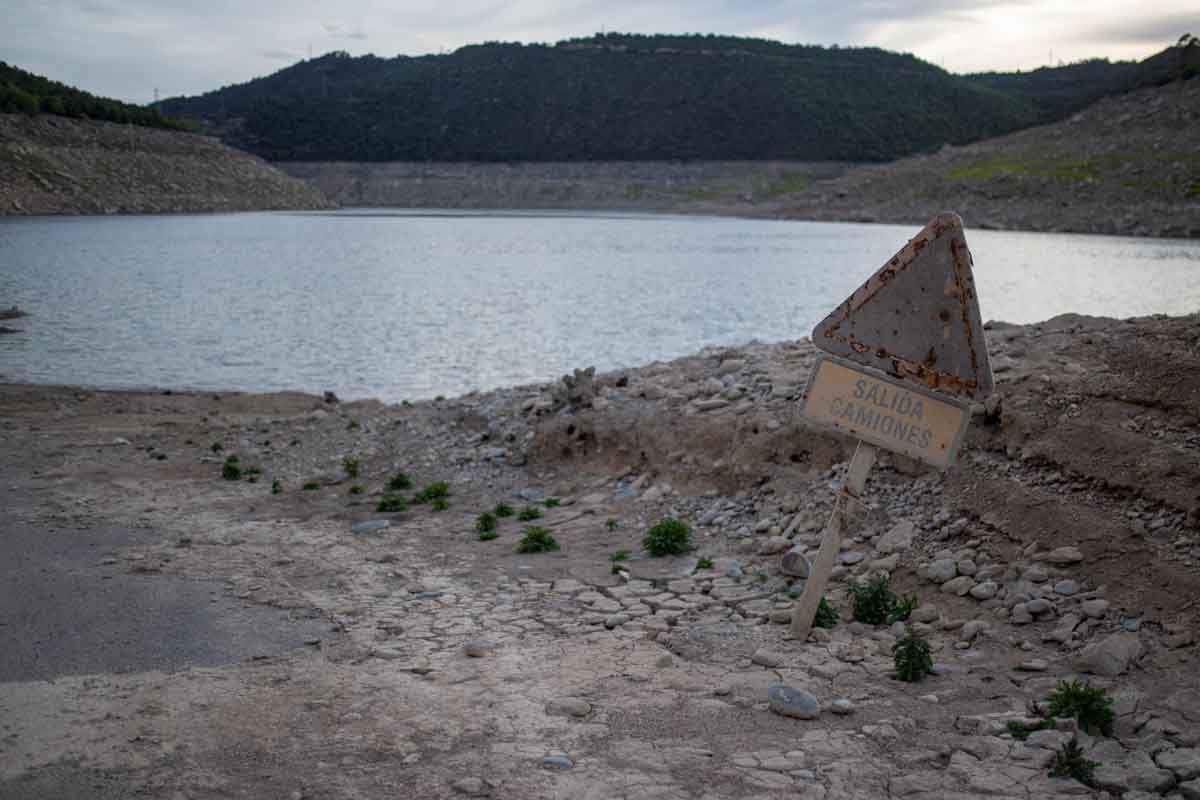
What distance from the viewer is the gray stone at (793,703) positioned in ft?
14.9

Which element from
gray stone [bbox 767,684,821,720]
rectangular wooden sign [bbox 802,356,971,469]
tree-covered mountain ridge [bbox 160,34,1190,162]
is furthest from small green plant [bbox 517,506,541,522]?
tree-covered mountain ridge [bbox 160,34,1190,162]

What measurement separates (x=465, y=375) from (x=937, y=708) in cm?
1523

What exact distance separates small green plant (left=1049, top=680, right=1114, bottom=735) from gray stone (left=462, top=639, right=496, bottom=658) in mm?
2851

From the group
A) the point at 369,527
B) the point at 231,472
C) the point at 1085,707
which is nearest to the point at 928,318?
the point at 1085,707

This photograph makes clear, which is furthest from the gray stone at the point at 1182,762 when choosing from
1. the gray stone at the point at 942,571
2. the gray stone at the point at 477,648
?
the gray stone at the point at 477,648

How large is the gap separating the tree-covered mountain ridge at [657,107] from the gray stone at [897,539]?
110m

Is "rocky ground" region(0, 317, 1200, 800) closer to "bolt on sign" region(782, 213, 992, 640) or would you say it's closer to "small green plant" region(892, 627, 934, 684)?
"small green plant" region(892, 627, 934, 684)

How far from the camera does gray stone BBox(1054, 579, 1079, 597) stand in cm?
547

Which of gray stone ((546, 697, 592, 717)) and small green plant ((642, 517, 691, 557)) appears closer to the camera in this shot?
gray stone ((546, 697, 592, 717))

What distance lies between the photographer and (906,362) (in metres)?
5.11

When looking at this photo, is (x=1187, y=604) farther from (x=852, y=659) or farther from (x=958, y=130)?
(x=958, y=130)

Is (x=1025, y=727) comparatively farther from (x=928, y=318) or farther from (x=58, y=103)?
(x=58, y=103)

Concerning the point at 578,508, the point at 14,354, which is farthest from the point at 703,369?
the point at 14,354

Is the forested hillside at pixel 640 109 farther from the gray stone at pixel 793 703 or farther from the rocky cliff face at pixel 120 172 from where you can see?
the gray stone at pixel 793 703
